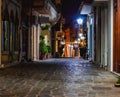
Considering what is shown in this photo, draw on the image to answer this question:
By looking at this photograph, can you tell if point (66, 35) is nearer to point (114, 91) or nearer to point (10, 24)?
point (10, 24)

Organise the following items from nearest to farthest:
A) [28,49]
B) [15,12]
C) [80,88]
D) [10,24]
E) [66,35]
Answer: [80,88], [10,24], [15,12], [28,49], [66,35]

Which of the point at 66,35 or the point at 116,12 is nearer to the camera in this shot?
the point at 116,12

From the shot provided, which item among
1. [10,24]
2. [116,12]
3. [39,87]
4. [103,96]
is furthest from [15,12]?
[103,96]

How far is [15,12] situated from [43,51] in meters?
12.7

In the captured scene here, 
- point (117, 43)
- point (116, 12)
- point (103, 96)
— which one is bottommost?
point (103, 96)

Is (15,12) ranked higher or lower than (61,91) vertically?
higher

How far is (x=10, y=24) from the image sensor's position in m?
26.3

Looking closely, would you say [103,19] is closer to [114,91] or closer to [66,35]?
[114,91]

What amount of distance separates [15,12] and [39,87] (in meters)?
17.0

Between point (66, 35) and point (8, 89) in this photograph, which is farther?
point (66, 35)

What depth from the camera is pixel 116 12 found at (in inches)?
728

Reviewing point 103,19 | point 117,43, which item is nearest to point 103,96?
point 117,43

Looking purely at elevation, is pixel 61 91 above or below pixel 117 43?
below

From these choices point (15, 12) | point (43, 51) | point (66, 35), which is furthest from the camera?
point (66, 35)
